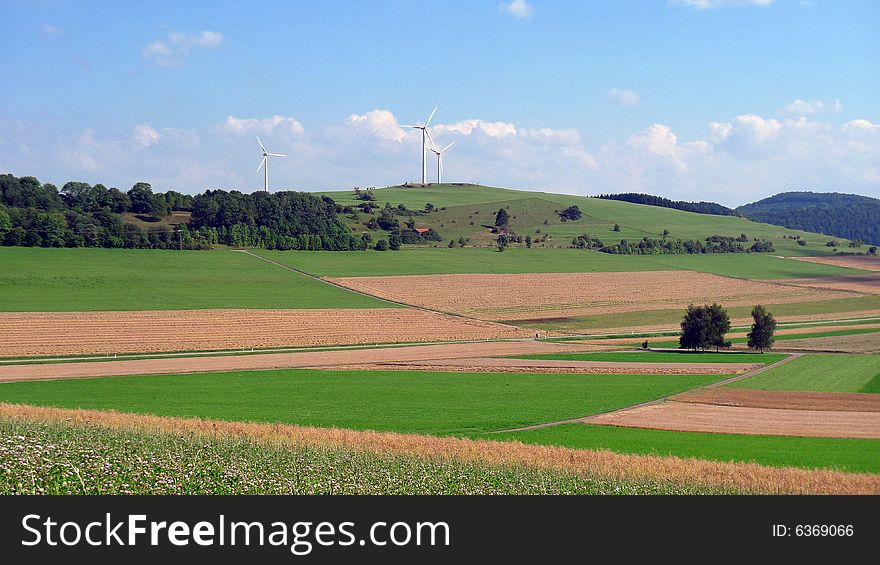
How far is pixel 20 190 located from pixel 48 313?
65463 mm

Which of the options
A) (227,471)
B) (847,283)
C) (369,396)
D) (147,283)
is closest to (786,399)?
(369,396)

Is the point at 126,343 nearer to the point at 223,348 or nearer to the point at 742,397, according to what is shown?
the point at 223,348

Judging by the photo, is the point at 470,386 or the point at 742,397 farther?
the point at 470,386

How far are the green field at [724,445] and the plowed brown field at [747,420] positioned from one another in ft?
4.22

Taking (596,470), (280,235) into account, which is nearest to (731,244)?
(280,235)

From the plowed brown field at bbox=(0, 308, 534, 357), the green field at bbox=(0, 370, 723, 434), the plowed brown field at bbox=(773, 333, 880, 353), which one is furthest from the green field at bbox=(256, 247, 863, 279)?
the green field at bbox=(0, 370, 723, 434)

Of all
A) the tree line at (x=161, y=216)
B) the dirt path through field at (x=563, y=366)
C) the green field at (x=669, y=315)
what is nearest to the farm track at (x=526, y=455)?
the dirt path through field at (x=563, y=366)

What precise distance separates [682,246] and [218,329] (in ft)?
349

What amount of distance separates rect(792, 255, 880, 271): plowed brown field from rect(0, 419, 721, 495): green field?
443 feet

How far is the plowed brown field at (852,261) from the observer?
147812 millimetres

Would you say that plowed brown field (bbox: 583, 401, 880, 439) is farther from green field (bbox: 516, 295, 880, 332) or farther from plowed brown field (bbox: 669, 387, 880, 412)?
green field (bbox: 516, 295, 880, 332)

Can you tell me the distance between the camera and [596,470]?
88.6 ft

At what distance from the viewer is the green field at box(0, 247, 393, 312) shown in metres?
88.3

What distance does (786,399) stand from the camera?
48438 millimetres
